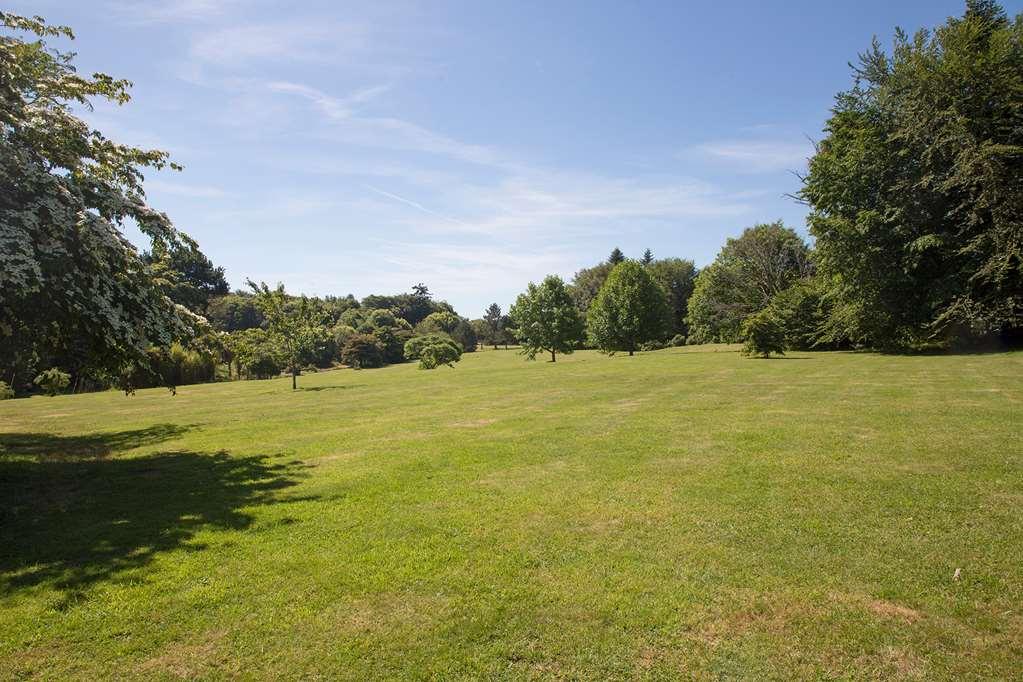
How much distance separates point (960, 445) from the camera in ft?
33.9

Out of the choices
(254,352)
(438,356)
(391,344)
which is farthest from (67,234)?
(391,344)

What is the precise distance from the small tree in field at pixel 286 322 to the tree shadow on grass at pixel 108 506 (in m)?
21.2

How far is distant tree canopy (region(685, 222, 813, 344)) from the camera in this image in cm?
6047

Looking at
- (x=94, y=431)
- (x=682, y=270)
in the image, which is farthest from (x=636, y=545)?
(x=682, y=270)

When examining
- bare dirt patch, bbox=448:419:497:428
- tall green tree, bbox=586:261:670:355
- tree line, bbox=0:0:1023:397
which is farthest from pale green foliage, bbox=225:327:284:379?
tall green tree, bbox=586:261:670:355

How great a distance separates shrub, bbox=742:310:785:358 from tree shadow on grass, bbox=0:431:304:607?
36.9 meters

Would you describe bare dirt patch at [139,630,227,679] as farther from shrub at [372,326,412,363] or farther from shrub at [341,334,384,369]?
shrub at [372,326,412,363]

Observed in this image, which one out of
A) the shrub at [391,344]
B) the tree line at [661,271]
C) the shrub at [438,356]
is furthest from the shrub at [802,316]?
the shrub at [391,344]

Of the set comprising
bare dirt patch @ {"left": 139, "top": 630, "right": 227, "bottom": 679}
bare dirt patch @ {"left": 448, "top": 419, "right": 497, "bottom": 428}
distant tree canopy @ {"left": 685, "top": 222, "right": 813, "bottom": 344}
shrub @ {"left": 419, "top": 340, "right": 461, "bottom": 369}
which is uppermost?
distant tree canopy @ {"left": 685, "top": 222, "right": 813, "bottom": 344}

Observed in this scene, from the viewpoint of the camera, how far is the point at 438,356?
5172cm

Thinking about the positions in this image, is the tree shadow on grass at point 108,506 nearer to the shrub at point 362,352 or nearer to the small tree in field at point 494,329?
the shrub at point 362,352

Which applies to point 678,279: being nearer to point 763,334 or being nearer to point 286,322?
point 763,334

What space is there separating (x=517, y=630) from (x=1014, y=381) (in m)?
23.0

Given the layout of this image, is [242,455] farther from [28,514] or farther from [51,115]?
[51,115]
